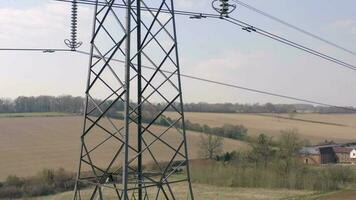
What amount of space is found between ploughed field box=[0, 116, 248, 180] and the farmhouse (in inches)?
429

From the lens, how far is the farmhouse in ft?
200

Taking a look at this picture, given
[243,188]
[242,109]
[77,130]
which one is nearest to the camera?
[243,188]

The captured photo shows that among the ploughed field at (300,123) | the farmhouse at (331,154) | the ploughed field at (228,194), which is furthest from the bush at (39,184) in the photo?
the farmhouse at (331,154)

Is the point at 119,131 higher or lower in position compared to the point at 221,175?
higher

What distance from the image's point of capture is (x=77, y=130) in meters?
47.9

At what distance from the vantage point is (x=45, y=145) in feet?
145

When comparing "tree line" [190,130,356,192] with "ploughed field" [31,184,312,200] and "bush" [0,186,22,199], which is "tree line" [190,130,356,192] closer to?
"ploughed field" [31,184,312,200]

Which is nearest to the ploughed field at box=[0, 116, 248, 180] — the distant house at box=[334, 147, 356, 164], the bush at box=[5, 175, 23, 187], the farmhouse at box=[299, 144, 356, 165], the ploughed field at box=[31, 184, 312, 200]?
the bush at box=[5, 175, 23, 187]

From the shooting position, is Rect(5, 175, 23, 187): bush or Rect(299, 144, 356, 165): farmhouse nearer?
Rect(5, 175, 23, 187): bush

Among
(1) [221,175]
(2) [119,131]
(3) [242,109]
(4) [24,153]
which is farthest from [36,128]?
(2) [119,131]

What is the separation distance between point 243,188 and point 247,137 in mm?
12117

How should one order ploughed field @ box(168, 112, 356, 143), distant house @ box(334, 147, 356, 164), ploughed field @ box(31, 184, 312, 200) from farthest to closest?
distant house @ box(334, 147, 356, 164), ploughed field @ box(168, 112, 356, 143), ploughed field @ box(31, 184, 312, 200)

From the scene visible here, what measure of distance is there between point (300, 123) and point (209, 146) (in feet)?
Answer: 63.0

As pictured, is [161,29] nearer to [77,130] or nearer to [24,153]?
[24,153]
